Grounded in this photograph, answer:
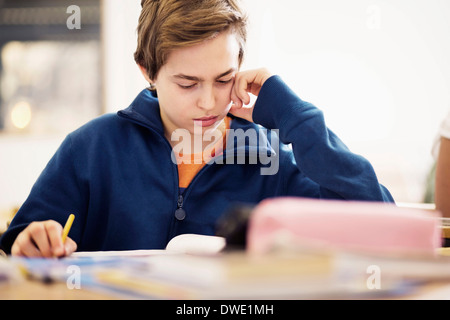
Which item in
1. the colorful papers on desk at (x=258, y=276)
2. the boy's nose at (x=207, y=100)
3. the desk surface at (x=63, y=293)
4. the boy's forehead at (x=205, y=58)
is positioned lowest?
the desk surface at (x=63, y=293)

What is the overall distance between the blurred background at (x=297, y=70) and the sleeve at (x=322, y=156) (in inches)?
85.2

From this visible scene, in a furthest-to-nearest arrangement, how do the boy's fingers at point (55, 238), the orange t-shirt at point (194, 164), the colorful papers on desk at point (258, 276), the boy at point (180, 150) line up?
the orange t-shirt at point (194, 164) → the boy at point (180, 150) → the boy's fingers at point (55, 238) → the colorful papers on desk at point (258, 276)

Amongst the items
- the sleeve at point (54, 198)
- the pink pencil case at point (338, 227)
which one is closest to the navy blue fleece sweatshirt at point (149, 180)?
the sleeve at point (54, 198)

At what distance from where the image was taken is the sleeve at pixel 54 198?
0.93 meters

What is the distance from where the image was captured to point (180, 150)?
110cm

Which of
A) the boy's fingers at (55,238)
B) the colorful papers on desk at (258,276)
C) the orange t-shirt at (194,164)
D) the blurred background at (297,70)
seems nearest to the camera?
the colorful papers on desk at (258,276)

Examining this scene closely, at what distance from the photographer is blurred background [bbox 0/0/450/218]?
123 inches

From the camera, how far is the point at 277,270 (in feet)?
1.20

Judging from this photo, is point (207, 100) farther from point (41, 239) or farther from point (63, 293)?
point (63, 293)

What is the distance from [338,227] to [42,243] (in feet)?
1.42

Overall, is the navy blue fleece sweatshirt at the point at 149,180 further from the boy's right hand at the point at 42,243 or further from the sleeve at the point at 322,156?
the boy's right hand at the point at 42,243

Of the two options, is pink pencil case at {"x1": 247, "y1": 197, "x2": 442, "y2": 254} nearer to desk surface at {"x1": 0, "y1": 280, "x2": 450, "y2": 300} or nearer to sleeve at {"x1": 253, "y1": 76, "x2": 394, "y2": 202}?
desk surface at {"x1": 0, "y1": 280, "x2": 450, "y2": 300}

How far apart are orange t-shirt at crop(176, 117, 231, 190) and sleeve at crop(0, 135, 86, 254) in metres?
0.21
